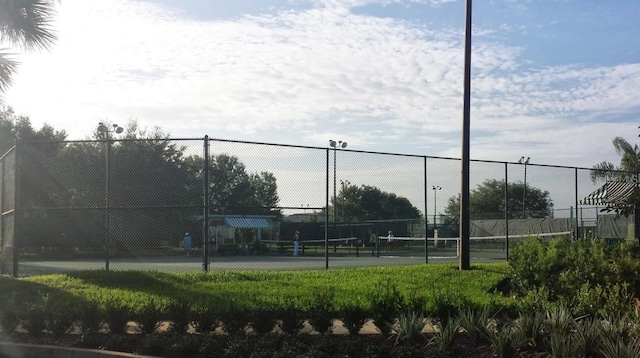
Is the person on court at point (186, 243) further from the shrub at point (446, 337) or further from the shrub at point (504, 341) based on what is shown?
the shrub at point (504, 341)

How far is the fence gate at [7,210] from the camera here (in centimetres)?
1564

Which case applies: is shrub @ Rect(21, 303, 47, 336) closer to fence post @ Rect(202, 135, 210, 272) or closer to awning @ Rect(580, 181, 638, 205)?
fence post @ Rect(202, 135, 210, 272)

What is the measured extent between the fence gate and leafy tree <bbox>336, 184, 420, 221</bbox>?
13.3 m

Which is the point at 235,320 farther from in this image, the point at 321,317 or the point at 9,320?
the point at 9,320

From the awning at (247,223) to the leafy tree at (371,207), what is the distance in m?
5.58

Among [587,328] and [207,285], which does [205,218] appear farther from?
[587,328]

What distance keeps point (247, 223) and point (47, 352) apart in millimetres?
13775

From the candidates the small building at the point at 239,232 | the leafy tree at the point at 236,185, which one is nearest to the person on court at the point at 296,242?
the small building at the point at 239,232

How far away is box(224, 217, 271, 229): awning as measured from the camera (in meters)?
21.5

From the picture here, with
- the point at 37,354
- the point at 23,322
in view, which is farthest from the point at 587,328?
the point at 23,322

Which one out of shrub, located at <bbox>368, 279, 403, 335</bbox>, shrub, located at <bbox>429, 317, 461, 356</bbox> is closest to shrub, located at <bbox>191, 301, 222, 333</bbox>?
shrub, located at <bbox>368, 279, 403, 335</bbox>

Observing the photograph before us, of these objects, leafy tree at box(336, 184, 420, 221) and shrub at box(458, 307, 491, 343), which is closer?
shrub at box(458, 307, 491, 343)

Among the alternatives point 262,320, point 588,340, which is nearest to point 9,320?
point 262,320

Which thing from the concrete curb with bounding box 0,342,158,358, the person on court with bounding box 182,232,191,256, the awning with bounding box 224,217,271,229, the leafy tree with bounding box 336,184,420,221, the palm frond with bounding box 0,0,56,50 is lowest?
the concrete curb with bounding box 0,342,158,358
